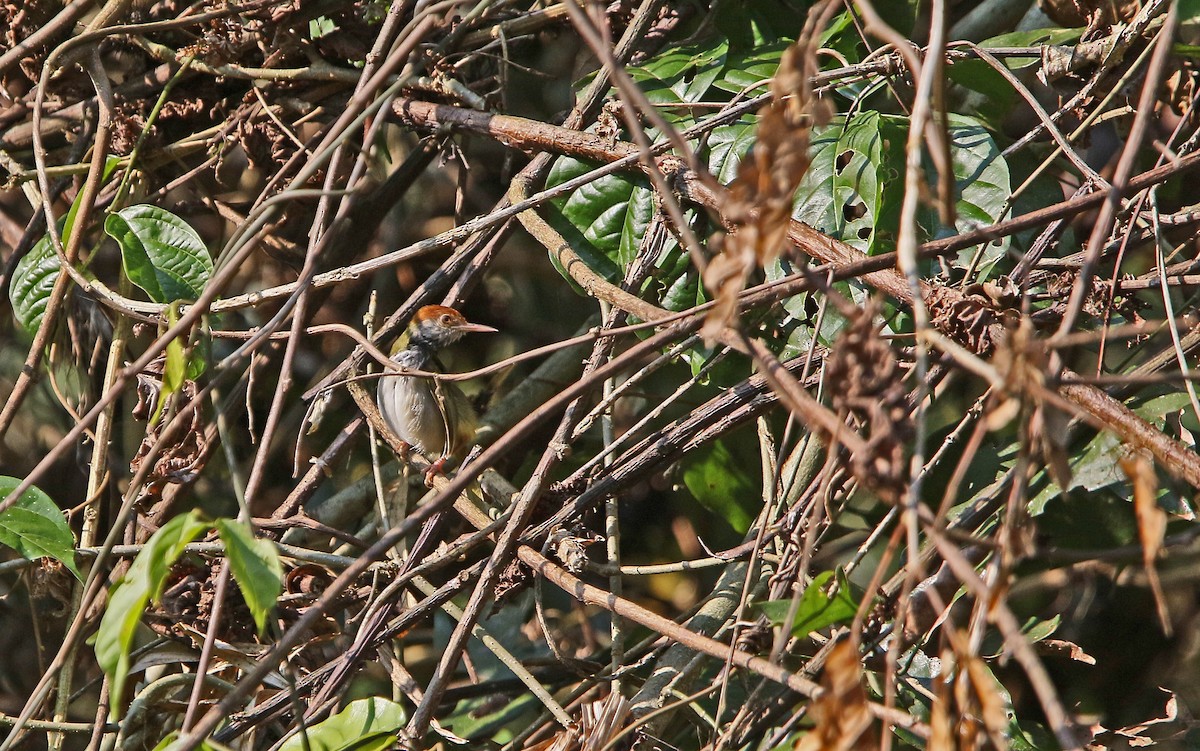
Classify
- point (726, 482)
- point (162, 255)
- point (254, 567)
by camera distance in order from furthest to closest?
point (726, 482)
point (162, 255)
point (254, 567)

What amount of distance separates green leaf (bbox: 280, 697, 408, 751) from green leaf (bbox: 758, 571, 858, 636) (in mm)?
721

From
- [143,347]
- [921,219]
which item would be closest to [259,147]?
[143,347]

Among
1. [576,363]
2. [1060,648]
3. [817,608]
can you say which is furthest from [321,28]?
[1060,648]

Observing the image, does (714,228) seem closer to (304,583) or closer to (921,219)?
(921,219)

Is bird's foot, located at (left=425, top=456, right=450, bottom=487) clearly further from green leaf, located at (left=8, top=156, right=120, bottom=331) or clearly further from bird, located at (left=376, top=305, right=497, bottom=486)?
green leaf, located at (left=8, top=156, right=120, bottom=331)

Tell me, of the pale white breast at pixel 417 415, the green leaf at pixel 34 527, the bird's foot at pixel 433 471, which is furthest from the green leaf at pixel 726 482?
the green leaf at pixel 34 527

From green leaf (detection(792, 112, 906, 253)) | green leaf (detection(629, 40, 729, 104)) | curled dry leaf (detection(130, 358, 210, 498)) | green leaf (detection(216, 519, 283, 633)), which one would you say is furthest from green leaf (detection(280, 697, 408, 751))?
green leaf (detection(629, 40, 729, 104))

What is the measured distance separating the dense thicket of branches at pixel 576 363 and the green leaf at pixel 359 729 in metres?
0.01

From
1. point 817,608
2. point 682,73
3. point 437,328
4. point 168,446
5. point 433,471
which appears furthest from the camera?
point 437,328

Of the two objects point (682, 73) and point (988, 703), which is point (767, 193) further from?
point (682, 73)

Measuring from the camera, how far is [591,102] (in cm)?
270

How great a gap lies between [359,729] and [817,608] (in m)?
0.90

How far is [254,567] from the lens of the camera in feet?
4.42

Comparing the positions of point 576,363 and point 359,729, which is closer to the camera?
point 359,729
